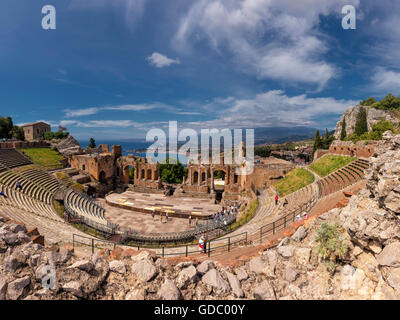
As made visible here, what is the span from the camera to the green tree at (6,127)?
5231 centimetres

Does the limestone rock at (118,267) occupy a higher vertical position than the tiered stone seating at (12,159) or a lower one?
lower

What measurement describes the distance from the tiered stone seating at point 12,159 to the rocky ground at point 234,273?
31.3 m

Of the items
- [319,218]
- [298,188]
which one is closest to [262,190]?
[298,188]

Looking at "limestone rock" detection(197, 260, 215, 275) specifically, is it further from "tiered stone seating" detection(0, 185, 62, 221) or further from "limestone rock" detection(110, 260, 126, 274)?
"tiered stone seating" detection(0, 185, 62, 221)

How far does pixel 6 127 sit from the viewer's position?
53312mm

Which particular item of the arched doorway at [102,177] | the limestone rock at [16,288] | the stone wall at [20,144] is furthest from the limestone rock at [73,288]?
the stone wall at [20,144]

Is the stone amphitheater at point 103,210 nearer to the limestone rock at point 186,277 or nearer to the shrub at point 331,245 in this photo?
the shrub at point 331,245

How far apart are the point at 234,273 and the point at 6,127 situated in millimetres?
72503

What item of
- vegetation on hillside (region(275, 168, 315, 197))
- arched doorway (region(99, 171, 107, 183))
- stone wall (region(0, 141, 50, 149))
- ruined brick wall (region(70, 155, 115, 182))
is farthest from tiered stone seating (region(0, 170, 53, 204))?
vegetation on hillside (region(275, 168, 315, 197))

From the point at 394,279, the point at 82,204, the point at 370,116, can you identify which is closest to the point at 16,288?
the point at 394,279

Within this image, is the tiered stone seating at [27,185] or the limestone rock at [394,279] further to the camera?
the tiered stone seating at [27,185]

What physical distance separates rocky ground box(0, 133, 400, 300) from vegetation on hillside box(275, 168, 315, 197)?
2042 centimetres
